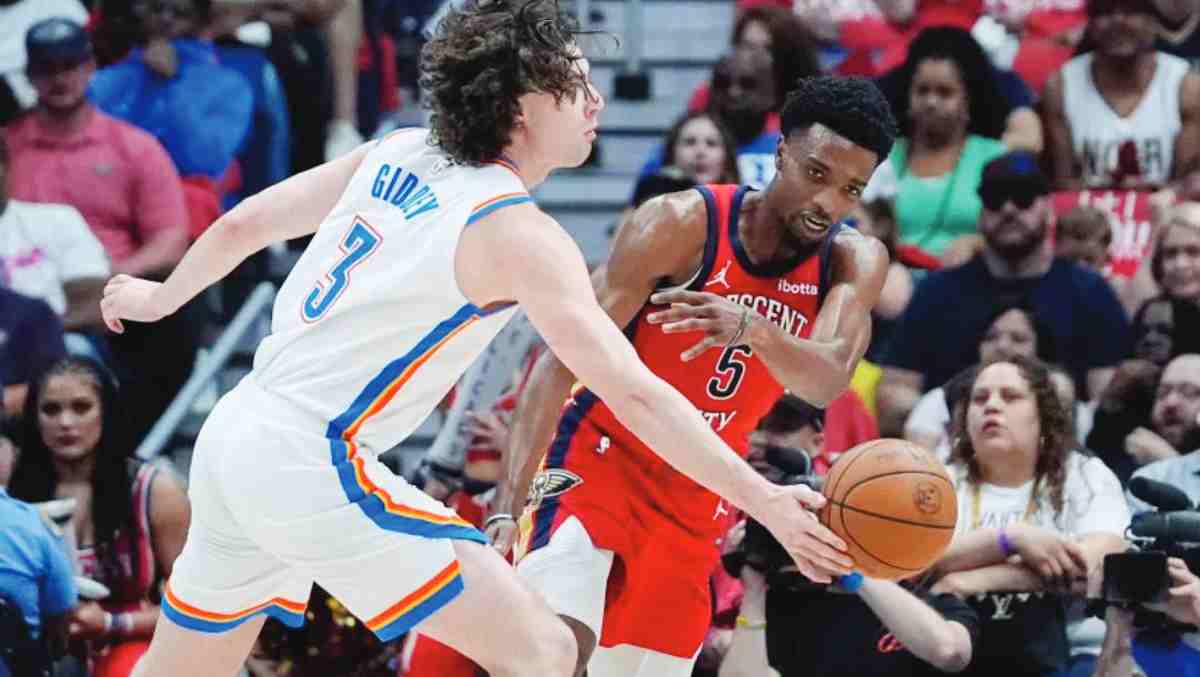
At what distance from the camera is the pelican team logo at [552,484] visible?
5.40 m

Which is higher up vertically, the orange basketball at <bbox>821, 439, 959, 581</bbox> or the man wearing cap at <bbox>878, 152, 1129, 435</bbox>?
the orange basketball at <bbox>821, 439, 959, 581</bbox>

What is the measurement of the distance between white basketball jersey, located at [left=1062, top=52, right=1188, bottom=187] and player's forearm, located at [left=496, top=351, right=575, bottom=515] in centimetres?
454

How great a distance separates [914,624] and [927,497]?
1604 millimetres

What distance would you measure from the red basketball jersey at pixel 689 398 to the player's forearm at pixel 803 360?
0.30 m

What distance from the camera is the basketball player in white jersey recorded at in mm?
3986

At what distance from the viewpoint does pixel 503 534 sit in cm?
498

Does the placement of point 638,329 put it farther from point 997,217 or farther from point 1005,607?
point 997,217

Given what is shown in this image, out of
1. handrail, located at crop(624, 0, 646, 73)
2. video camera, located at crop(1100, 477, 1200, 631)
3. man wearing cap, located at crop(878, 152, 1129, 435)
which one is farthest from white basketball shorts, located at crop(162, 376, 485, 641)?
handrail, located at crop(624, 0, 646, 73)

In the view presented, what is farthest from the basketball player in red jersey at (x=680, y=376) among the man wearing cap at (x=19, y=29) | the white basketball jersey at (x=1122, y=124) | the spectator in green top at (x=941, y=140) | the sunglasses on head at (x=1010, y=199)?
the man wearing cap at (x=19, y=29)

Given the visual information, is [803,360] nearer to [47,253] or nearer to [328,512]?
[328,512]

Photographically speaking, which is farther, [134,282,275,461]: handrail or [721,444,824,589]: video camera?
[134,282,275,461]: handrail

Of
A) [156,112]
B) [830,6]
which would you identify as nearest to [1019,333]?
[830,6]

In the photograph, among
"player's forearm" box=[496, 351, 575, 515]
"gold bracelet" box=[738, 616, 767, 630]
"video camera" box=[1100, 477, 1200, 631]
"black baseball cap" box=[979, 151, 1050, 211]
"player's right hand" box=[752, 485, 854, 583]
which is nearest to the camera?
"player's right hand" box=[752, 485, 854, 583]

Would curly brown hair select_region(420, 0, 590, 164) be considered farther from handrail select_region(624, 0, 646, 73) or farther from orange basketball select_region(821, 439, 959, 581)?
handrail select_region(624, 0, 646, 73)
